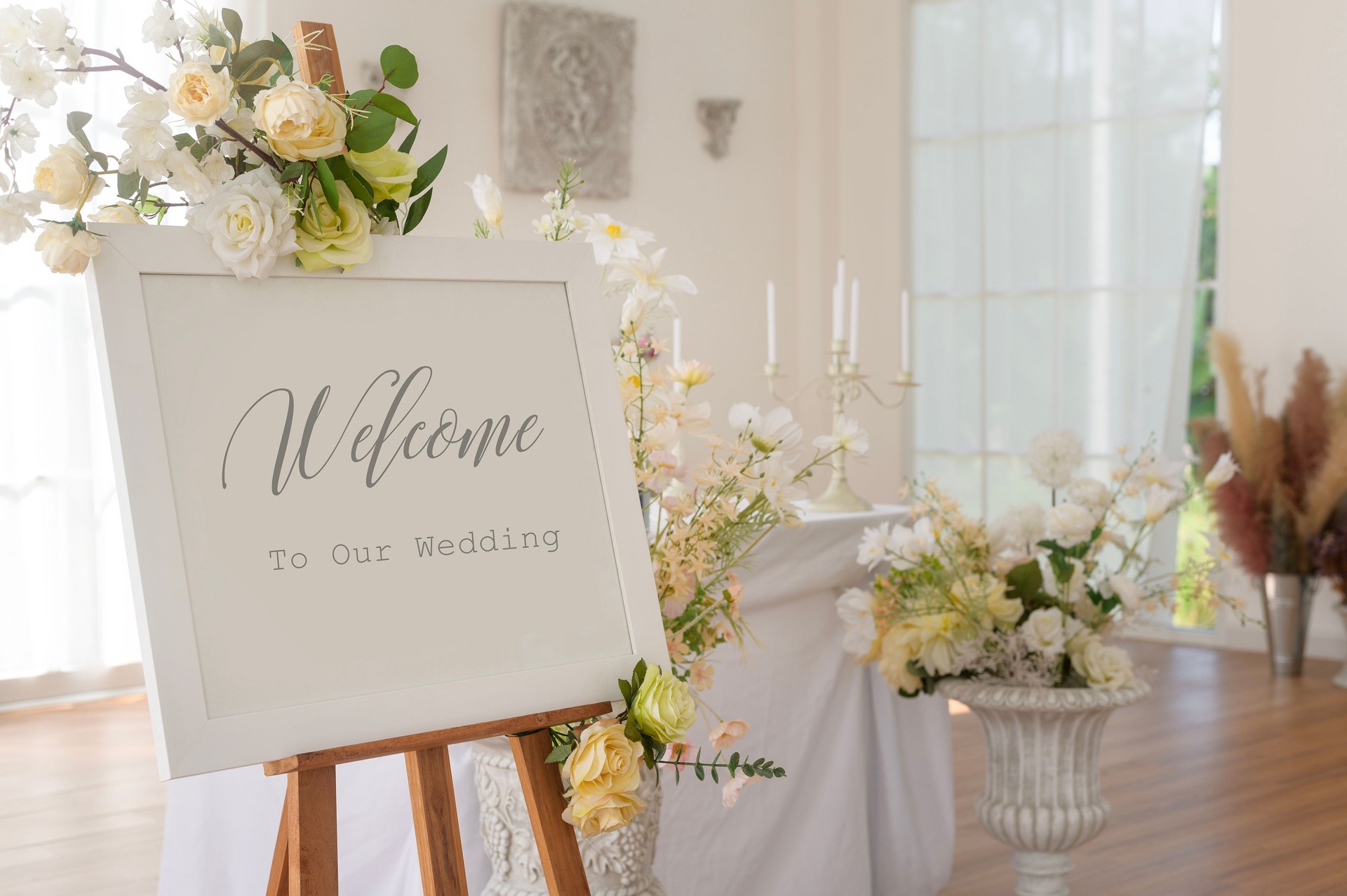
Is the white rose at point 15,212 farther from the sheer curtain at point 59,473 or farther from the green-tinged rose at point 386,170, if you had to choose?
the sheer curtain at point 59,473

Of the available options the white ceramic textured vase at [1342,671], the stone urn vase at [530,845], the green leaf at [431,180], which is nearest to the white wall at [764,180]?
the white ceramic textured vase at [1342,671]

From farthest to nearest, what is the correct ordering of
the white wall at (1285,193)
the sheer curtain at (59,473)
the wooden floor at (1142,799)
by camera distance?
the white wall at (1285,193) < the sheer curtain at (59,473) < the wooden floor at (1142,799)

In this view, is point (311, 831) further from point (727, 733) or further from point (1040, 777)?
point (1040, 777)

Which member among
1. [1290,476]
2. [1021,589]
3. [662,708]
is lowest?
[1290,476]

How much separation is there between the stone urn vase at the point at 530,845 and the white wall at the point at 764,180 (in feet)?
12.4

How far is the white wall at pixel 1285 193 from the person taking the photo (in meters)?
4.77

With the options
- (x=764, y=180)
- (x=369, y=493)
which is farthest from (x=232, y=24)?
(x=764, y=180)

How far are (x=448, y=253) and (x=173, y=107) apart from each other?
254mm

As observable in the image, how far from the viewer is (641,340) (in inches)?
54.2

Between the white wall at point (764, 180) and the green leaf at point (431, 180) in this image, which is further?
the white wall at point (764, 180)

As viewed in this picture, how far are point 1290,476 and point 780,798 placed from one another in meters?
3.23

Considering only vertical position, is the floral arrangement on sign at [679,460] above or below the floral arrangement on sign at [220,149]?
below

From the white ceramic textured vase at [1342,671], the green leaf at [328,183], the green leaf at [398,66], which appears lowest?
the white ceramic textured vase at [1342,671]

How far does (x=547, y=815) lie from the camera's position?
118cm
